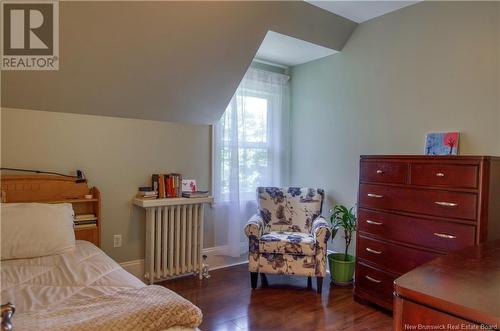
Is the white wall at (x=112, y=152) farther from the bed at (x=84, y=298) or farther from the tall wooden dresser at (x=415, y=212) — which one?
the tall wooden dresser at (x=415, y=212)

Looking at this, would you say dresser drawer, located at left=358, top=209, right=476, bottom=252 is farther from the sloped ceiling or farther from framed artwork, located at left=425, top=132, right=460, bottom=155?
the sloped ceiling

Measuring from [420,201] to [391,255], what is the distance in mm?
471

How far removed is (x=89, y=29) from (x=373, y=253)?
2.67 metres

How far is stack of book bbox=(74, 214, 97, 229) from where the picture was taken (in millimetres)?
2451

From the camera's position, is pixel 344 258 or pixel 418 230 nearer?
pixel 418 230

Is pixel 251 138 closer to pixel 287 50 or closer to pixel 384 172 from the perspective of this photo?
pixel 287 50

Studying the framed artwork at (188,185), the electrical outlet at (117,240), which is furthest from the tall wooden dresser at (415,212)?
the electrical outlet at (117,240)

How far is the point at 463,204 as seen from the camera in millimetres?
1983

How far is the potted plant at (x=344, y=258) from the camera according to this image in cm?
298

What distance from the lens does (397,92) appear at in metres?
2.83

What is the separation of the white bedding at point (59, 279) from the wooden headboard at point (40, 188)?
1.89 feet

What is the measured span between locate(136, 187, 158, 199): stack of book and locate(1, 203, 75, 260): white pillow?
2.42ft

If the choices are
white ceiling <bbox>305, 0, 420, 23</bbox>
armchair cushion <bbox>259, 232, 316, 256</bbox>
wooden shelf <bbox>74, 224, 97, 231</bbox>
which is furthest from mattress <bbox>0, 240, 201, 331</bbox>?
white ceiling <bbox>305, 0, 420, 23</bbox>

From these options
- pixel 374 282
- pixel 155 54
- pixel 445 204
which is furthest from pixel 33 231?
pixel 445 204
